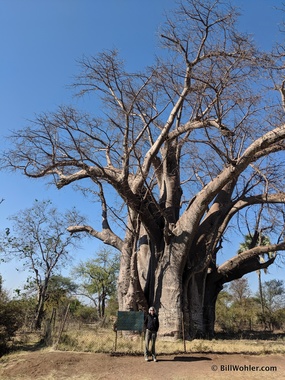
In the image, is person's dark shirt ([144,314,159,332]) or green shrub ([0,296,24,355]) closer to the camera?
person's dark shirt ([144,314,159,332])

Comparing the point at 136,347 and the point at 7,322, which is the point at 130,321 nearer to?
the point at 136,347

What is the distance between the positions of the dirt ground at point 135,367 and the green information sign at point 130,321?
2.55ft

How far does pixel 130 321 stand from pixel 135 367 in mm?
1632

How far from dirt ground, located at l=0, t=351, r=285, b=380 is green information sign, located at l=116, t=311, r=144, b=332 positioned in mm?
776

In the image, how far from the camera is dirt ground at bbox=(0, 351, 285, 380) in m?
7.02

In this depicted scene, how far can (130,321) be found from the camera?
29.9 feet

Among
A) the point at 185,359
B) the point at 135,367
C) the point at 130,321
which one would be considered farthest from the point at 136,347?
the point at 135,367

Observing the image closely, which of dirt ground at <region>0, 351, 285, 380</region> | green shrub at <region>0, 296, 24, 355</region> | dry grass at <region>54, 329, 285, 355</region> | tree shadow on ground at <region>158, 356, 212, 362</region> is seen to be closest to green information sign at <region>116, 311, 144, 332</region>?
dry grass at <region>54, 329, 285, 355</region>

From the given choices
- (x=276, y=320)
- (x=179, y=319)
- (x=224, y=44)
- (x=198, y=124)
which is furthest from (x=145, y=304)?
(x=276, y=320)

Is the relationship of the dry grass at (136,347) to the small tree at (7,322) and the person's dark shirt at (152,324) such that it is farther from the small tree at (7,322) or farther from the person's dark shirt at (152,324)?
the small tree at (7,322)

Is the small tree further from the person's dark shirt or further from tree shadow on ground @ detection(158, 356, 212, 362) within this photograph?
tree shadow on ground @ detection(158, 356, 212, 362)

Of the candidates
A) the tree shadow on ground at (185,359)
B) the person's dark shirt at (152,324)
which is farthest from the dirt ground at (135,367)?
the person's dark shirt at (152,324)

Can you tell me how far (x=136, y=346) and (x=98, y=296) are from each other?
28795 millimetres

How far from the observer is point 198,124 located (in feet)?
39.5
